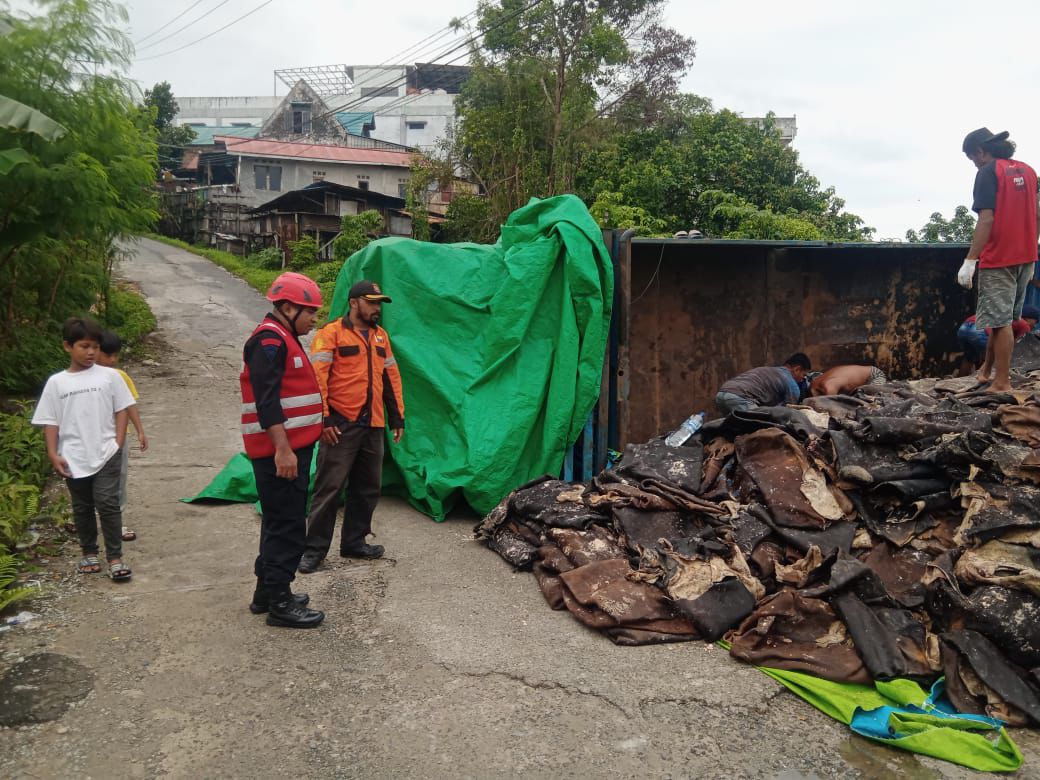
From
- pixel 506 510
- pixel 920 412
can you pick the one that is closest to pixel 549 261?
pixel 506 510

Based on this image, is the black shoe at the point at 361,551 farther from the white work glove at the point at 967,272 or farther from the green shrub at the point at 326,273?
the green shrub at the point at 326,273

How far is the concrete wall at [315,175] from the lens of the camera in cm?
3416

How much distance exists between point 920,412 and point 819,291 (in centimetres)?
283

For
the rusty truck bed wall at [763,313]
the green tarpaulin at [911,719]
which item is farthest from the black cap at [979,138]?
the green tarpaulin at [911,719]

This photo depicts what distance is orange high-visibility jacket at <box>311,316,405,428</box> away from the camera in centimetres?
480

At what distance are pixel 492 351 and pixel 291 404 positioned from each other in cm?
213

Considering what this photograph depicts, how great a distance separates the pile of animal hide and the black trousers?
136cm

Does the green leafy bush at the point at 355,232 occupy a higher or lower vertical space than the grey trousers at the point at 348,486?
higher

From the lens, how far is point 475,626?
407cm

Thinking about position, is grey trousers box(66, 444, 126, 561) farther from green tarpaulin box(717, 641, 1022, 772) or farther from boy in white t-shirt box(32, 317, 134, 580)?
green tarpaulin box(717, 641, 1022, 772)

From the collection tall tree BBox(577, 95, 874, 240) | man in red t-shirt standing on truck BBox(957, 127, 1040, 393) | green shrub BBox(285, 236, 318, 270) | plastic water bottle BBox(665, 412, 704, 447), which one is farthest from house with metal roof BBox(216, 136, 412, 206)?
man in red t-shirt standing on truck BBox(957, 127, 1040, 393)

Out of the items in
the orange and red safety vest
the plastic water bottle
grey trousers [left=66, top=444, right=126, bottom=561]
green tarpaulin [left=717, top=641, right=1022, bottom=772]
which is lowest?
green tarpaulin [left=717, top=641, right=1022, bottom=772]

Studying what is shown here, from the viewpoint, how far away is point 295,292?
3.96 meters

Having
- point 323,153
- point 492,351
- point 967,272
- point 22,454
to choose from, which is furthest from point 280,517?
point 323,153
